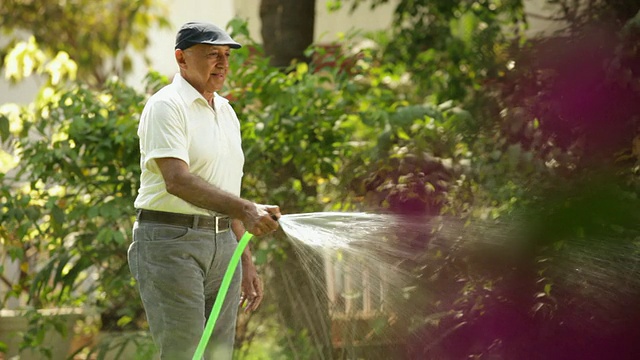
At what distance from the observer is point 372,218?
5.68 meters

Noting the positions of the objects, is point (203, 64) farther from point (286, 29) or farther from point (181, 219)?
point (286, 29)

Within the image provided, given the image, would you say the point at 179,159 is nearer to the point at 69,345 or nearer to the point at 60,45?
the point at 69,345

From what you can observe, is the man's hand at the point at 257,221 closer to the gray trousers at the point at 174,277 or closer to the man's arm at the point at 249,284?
the gray trousers at the point at 174,277

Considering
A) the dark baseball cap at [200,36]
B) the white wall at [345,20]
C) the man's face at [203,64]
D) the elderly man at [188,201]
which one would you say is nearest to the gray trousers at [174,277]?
the elderly man at [188,201]

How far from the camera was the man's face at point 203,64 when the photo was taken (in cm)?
455

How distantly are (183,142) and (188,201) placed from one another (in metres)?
0.24

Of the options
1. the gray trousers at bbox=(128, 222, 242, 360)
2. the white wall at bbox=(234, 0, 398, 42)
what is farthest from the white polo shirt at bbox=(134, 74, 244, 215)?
the white wall at bbox=(234, 0, 398, 42)

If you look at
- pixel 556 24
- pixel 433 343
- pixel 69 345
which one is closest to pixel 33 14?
pixel 69 345

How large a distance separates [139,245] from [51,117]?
2.84m

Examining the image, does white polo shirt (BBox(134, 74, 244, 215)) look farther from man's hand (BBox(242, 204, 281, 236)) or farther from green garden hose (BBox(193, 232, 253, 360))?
man's hand (BBox(242, 204, 281, 236))

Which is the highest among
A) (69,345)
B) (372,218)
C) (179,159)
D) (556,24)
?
(556,24)

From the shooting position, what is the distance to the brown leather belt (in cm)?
443

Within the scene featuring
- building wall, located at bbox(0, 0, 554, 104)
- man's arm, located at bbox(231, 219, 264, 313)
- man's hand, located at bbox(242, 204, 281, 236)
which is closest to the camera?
man's hand, located at bbox(242, 204, 281, 236)

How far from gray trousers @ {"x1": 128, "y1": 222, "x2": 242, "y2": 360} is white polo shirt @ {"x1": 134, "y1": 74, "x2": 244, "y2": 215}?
0.34 feet
